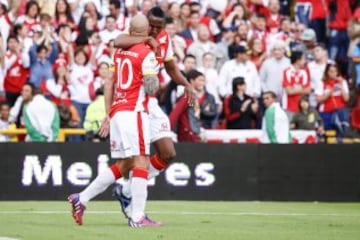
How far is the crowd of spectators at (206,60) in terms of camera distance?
23.8 meters

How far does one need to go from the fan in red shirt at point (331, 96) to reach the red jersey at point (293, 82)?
1.85 feet

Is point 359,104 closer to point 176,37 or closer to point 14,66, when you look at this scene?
point 176,37

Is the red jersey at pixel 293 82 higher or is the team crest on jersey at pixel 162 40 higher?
the team crest on jersey at pixel 162 40

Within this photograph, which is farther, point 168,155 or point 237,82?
point 237,82

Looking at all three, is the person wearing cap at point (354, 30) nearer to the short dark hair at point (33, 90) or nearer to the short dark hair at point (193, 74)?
the short dark hair at point (193, 74)

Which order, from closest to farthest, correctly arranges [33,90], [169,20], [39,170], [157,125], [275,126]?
[157,125]
[39,170]
[33,90]
[275,126]
[169,20]

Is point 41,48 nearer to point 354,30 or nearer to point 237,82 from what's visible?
point 237,82

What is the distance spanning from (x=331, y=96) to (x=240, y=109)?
234 centimetres

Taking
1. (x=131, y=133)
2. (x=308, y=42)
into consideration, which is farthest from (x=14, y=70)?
(x=131, y=133)

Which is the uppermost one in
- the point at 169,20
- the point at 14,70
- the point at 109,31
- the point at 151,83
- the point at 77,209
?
the point at 169,20

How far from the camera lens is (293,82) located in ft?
81.6

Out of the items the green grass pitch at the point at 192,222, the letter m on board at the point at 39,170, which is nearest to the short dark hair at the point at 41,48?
the letter m on board at the point at 39,170

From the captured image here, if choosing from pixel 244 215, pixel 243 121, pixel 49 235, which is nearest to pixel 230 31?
pixel 243 121

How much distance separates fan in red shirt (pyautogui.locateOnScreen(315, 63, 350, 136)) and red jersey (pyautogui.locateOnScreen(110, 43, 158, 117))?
11.4 m
